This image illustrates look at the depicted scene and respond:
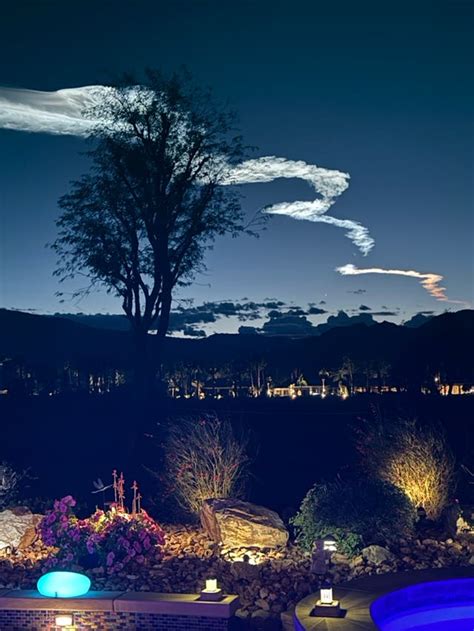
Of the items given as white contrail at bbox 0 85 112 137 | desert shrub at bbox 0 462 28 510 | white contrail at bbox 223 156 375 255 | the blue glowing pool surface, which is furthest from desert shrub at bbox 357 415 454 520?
white contrail at bbox 0 85 112 137

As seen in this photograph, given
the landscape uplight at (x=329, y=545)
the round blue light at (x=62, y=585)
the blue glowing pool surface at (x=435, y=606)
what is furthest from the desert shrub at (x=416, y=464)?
the round blue light at (x=62, y=585)

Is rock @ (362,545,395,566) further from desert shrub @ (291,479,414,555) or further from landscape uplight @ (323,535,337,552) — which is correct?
landscape uplight @ (323,535,337,552)

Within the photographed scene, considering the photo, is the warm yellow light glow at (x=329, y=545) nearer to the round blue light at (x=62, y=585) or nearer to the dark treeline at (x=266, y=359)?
the round blue light at (x=62, y=585)

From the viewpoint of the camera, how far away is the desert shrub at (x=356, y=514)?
8.98 meters

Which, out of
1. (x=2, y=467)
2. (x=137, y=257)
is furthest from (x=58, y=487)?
(x=137, y=257)

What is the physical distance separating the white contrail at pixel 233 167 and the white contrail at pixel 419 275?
77 cm

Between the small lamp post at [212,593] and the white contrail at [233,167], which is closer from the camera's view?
the small lamp post at [212,593]

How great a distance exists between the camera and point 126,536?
8789mm

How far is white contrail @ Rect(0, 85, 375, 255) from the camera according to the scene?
16.6 m

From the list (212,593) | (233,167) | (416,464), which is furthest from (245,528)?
(233,167)

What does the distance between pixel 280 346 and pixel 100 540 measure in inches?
902

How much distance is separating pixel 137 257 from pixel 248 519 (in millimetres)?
10260

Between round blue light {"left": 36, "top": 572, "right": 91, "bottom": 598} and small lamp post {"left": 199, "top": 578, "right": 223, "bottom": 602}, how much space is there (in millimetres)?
1116

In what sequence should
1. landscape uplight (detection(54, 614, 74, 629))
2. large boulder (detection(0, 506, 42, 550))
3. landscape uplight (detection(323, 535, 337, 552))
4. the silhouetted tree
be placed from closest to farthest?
landscape uplight (detection(54, 614, 74, 629)) < landscape uplight (detection(323, 535, 337, 552)) < large boulder (detection(0, 506, 42, 550)) < the silhouetted tree
